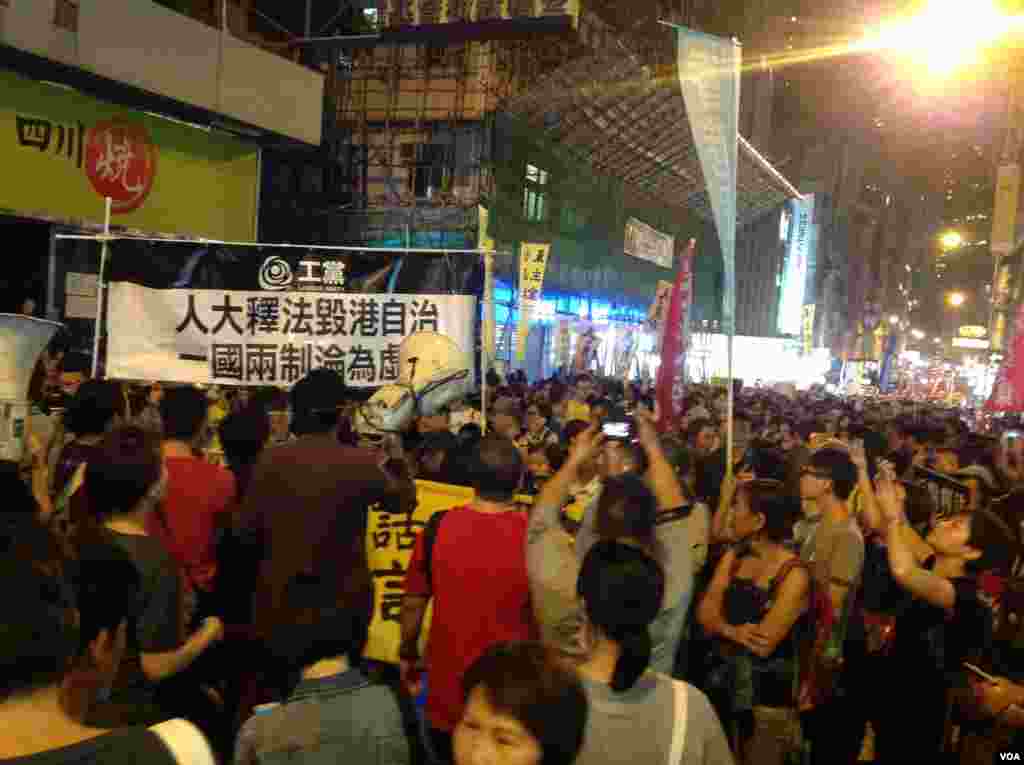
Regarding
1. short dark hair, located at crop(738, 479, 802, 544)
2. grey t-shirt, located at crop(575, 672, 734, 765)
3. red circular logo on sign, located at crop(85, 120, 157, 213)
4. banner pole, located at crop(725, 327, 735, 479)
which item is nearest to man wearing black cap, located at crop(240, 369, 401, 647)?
short dark hair, located at crop(738, 479, 802, 544)

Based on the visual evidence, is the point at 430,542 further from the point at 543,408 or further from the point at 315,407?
the point at 543,408

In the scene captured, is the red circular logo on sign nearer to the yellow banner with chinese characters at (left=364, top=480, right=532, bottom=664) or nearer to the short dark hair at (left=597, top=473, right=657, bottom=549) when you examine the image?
the yellow banner with chinese characters at (left=364, top=480, right=532, bottom=664)

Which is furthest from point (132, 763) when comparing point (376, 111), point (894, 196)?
point (894, 196)

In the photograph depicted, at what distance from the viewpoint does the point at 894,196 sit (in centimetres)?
9550

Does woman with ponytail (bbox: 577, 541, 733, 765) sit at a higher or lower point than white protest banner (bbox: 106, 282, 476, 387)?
lower

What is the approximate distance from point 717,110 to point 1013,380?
6.52 metres

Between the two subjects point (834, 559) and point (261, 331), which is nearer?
point (834, 559)

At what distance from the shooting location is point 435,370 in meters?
6.26

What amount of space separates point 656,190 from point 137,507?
35.8 m

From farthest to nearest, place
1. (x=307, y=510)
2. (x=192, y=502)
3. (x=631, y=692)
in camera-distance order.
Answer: (x=192, y=502)
(x=307, y=510)
(x=631, y=692)

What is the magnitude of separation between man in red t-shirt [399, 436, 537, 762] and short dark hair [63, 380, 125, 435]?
73.2 inches

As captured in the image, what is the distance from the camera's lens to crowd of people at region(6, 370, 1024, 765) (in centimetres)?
194

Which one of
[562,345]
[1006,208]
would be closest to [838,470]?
[562,345]

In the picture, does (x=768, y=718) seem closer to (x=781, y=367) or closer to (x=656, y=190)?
(x=656, y=190)
